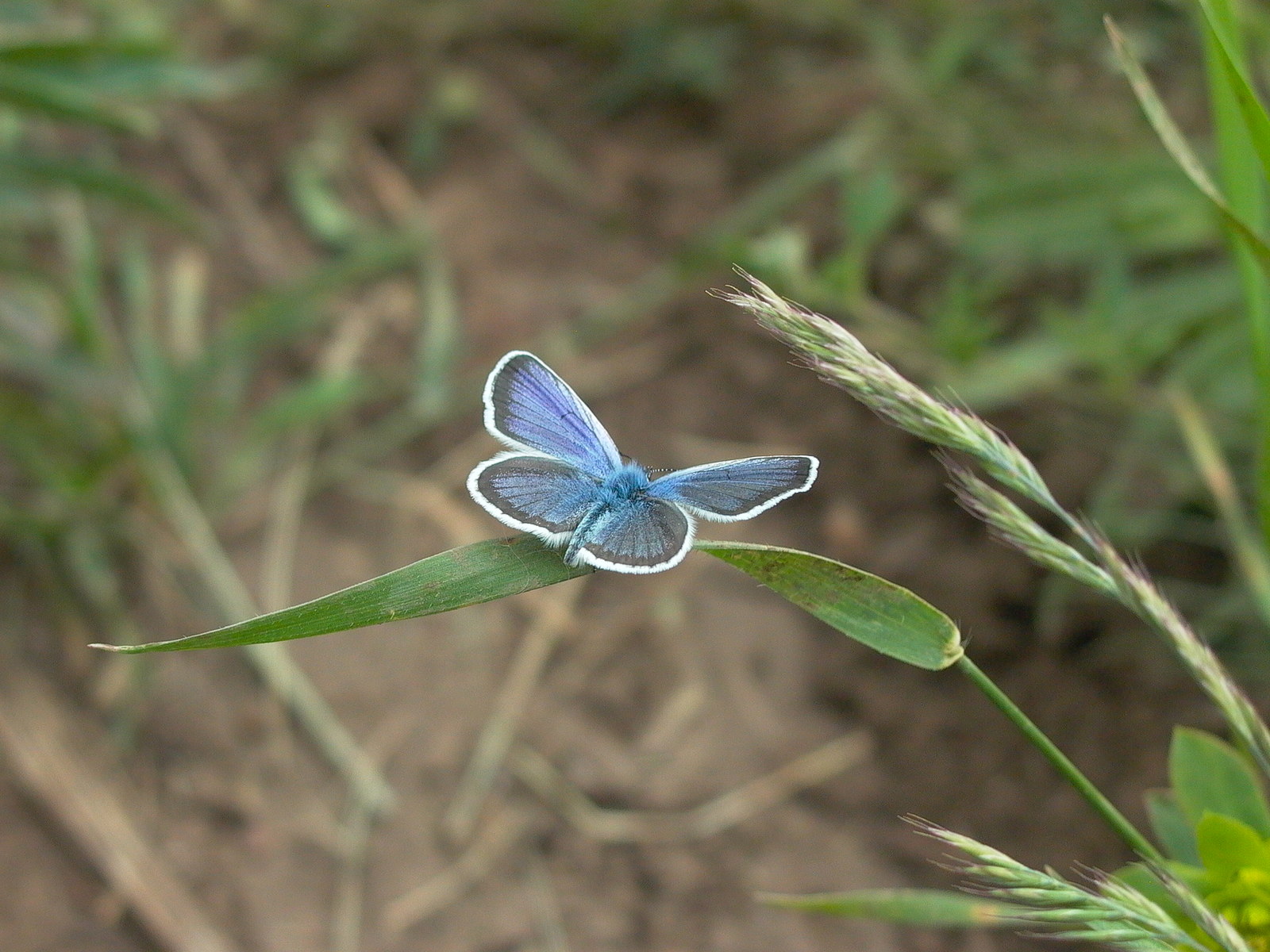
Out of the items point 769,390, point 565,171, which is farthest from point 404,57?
point 769,390

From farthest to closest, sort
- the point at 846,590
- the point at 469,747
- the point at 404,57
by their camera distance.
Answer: the point at 404,57
the point at 469,747
the point at 846,590

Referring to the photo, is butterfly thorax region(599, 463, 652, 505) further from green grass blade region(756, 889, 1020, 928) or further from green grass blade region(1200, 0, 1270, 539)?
green grass blade region(1200, 0, 1270, 539)

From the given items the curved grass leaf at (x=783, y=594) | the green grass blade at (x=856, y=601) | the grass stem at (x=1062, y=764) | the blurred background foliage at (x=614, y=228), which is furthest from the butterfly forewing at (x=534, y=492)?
the blurred background foliage at (x=614, y=228)

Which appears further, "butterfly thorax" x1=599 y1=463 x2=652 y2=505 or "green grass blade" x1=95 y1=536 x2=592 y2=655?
"butterfly thorax" x1=599 y1=463 x2=652 y2=505

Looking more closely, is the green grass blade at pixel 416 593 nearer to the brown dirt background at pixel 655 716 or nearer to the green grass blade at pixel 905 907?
the green grass blade at pixel 905 907

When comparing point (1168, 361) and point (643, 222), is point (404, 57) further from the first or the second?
point (1168, 361)

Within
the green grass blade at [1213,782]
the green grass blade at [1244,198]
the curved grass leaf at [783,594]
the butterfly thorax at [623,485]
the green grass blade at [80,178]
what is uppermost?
the green grass blade at [1244,198]

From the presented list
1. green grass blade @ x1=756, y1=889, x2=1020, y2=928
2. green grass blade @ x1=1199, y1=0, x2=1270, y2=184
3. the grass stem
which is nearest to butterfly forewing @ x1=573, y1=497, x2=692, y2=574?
the grass stem

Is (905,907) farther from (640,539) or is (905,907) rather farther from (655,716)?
(655,716)
